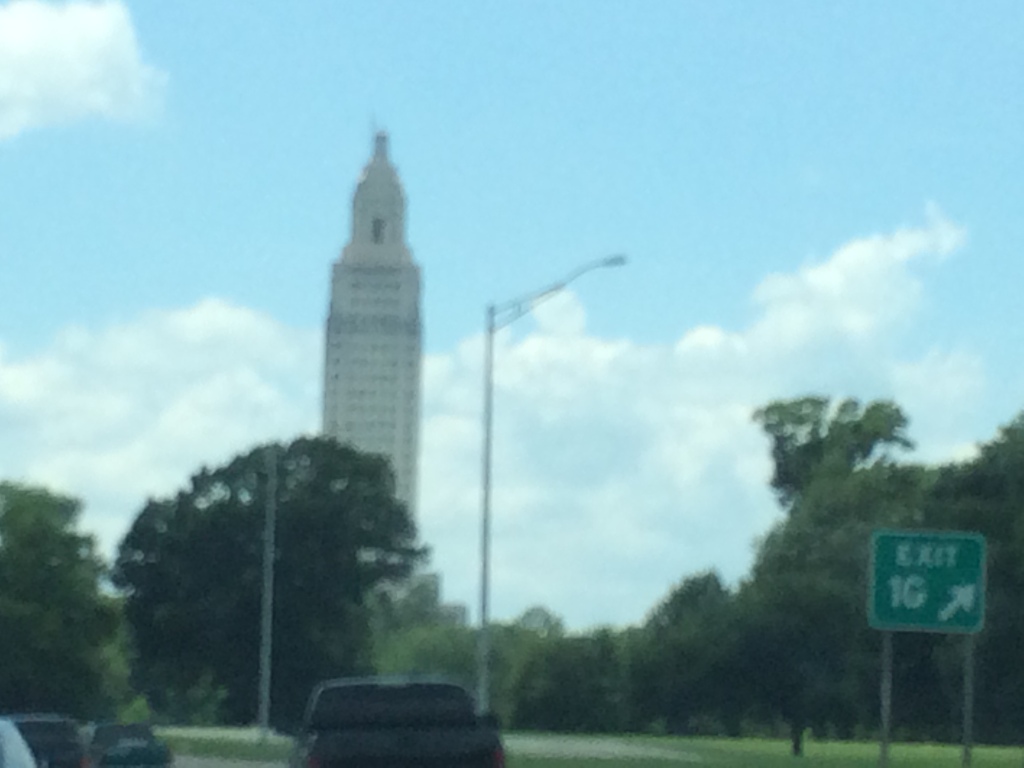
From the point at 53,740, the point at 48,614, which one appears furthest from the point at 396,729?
the point at 48,614

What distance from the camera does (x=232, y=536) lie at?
8700 centimetres

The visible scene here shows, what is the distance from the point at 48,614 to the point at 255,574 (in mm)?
15697

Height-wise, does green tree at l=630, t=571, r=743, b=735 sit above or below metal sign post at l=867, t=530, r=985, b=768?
below

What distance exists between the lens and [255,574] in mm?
85875

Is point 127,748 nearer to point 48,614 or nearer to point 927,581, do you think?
point 927,581

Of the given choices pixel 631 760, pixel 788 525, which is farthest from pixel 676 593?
pixel 631 760

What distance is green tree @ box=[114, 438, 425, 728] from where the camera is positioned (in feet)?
283

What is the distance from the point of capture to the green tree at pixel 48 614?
96.1 meters

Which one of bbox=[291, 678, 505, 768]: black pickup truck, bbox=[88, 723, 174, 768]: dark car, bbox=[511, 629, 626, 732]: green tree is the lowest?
bbox=[511, 629, 626, 732]: green tree

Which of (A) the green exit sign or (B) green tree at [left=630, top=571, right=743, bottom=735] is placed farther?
(B) green tree at [left=630, top=571, right=743, bottom=735]

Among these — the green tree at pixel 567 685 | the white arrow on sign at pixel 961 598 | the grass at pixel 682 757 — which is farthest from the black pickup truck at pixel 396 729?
the green tree at pixel 567 685

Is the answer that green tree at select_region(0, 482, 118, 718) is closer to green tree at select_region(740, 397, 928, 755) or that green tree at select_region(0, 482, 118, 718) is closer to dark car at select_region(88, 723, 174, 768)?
green tree at select_region(740, 397, 928, 755)

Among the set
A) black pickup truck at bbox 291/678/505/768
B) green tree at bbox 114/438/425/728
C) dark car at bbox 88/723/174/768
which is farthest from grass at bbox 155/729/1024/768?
black pickup truck at bbox 291/678/505/768

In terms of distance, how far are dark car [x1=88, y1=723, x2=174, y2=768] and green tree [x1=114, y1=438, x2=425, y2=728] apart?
3793 cm
